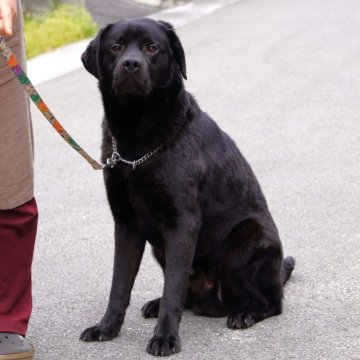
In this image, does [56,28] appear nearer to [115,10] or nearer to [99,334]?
[115,10]

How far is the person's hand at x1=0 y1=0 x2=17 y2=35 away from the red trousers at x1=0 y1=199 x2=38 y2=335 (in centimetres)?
76

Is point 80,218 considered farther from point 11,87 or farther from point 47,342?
point 11,87

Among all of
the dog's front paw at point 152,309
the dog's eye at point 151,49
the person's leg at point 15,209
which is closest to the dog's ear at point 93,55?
the dog's eye at point 151,49

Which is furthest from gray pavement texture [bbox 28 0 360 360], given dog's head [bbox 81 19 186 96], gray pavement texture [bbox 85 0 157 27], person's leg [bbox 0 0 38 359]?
gray pavement texture [bbox 85 0 157 27]

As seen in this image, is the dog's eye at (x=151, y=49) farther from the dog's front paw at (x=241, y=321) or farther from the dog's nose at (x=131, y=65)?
the dog's front paw at (x=241, y=321)

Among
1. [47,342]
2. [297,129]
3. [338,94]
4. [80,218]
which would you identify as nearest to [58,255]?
[80,218]

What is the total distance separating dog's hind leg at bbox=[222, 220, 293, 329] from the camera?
15.7ft

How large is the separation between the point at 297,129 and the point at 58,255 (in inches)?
144

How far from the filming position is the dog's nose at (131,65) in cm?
438

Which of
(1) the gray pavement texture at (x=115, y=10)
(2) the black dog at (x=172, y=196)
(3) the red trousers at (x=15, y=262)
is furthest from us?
(1) the gray pavement texture at (x=115, y=10)

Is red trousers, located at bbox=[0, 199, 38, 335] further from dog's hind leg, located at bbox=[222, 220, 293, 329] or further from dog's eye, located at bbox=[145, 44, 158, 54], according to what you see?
dog's hind leg, located at bbox=[222, 220, 293, 329]

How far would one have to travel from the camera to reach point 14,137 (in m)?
4.20

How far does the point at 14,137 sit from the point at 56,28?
1089 centimetres

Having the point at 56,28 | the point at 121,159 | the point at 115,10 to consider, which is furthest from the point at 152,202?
the point at 115,10
